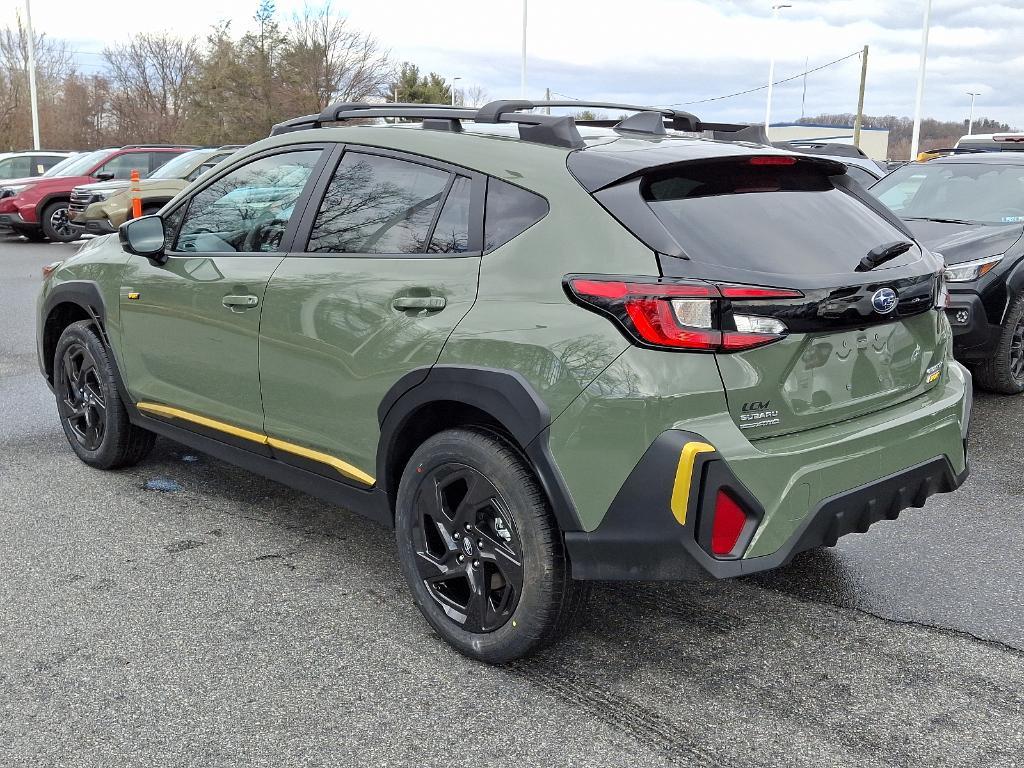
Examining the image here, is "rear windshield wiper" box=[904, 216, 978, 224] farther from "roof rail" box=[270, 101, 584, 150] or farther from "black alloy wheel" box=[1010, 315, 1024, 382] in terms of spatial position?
"roof rail" box=[270, 101, 584, 150]

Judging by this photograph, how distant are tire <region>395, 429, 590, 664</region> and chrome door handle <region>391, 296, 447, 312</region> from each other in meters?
0.40

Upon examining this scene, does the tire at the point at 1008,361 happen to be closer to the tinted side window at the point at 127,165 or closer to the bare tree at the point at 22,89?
the tinted side window at the point at 127,165

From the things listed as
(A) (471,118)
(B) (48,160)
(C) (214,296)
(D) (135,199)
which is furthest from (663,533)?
(B) (48,160)

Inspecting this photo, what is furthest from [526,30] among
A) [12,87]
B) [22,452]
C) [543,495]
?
[543,495]

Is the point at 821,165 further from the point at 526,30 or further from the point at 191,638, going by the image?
the point at 526,30

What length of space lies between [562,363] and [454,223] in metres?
0.72

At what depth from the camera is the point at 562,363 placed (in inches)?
109

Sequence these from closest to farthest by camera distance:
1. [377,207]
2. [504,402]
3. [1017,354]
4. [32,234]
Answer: [504,402] < [377,207] < [1017,354] < [32,234]

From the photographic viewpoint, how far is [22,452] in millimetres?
5438

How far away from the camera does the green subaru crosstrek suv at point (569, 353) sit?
267cm

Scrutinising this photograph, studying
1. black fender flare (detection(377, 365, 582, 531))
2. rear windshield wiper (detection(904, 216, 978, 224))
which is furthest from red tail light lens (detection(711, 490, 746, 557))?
rear windshield wiper (detection(904, 216, 978, 224))

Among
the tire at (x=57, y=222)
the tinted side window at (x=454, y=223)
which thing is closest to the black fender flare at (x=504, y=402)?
the tinted side window at (x=454, y=223)

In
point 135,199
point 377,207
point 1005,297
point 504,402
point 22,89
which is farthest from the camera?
point 22,89

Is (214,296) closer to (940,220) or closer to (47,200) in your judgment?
(940,220)
